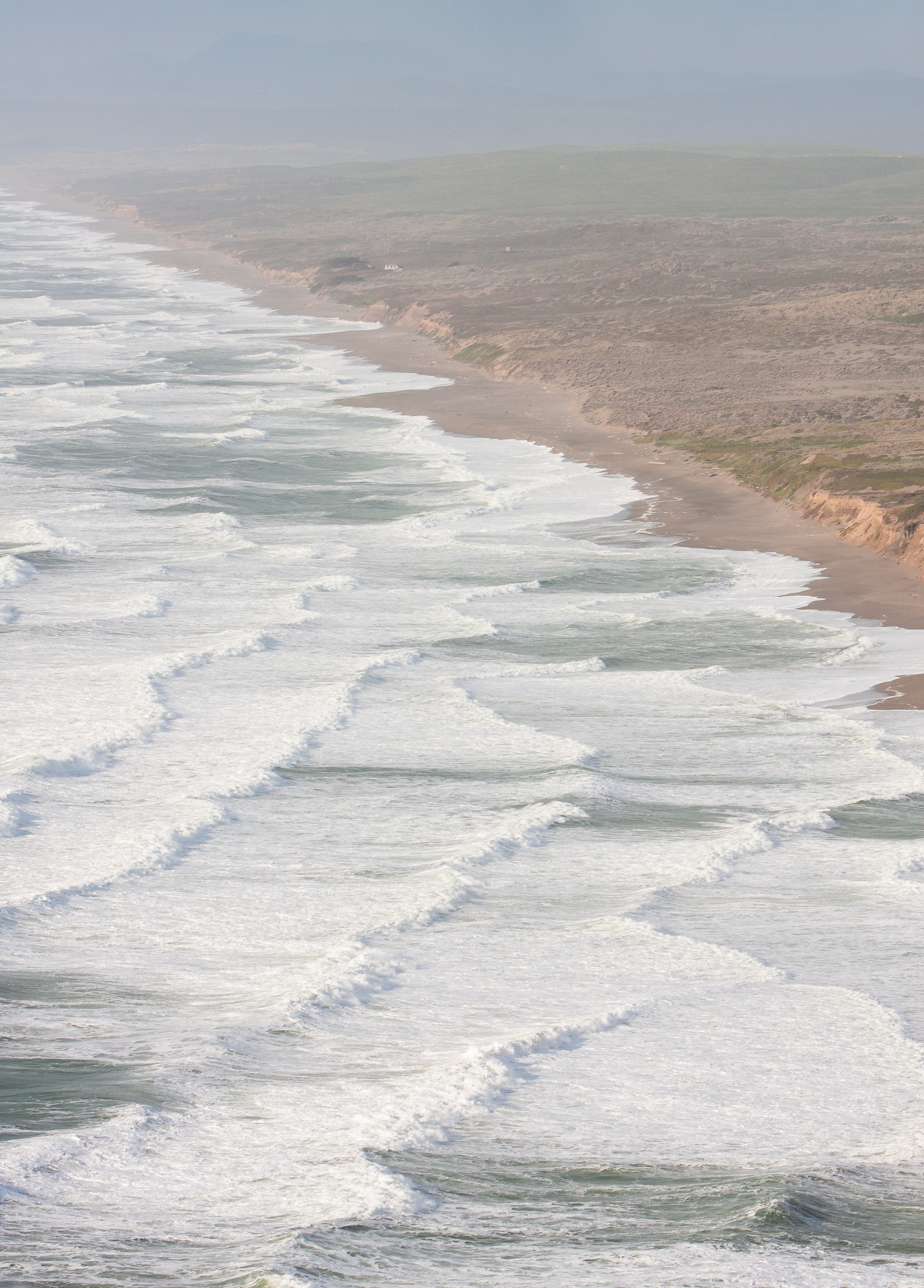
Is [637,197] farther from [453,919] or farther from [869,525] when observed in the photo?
[453,919]

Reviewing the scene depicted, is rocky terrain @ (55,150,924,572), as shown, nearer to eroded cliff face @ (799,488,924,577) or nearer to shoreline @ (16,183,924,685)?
eroded cliff face @ (799,488,924,577)

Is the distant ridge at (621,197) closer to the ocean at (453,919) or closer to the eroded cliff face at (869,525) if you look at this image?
the eroded cliff face at (869,525)

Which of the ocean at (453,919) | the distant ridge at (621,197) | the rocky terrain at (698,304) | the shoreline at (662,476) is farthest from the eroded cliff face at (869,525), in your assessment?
the distant ridge at (621,197)

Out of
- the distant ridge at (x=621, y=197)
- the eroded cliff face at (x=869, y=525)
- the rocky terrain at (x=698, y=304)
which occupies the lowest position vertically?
the eroded cliff face at (x=869, y=525)

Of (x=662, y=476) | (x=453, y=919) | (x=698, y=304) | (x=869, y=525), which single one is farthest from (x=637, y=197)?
(x=453, y=919)

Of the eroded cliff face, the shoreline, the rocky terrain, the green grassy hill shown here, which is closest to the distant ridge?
the green grassy hill

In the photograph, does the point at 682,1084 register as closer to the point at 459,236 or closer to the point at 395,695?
the point at 395,695
